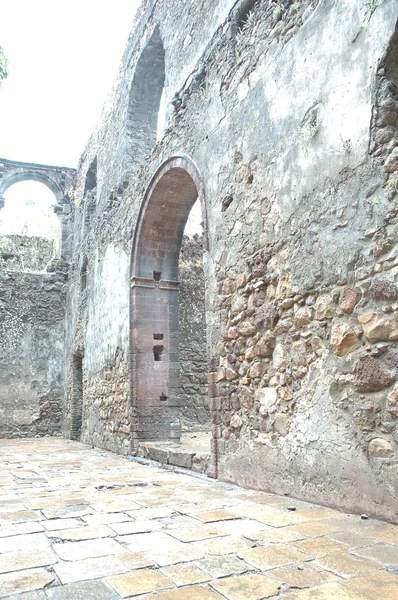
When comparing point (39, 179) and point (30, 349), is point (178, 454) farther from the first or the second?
point (39, 179)

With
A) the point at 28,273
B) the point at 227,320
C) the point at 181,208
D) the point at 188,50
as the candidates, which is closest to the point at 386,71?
the point at 227,320

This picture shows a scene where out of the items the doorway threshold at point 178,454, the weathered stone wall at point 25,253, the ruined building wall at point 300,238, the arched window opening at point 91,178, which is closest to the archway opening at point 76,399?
the weathered stone wall at point 25,253

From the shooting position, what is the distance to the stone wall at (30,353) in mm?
11914

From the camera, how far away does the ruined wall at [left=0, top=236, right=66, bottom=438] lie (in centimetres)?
1192

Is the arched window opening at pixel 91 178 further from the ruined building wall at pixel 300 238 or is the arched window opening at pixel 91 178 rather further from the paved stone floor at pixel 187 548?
the paved stone floor at pixel 187 548

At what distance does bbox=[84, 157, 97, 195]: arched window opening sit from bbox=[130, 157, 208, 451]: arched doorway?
4.74 meters

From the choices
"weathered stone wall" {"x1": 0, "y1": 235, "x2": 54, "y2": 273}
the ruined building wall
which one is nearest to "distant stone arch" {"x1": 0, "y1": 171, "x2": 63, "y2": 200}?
"weathered stone wall" {"x1": 0, "y1": 235, "x2": 54, "y2": 273}

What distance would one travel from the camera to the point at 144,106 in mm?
8844

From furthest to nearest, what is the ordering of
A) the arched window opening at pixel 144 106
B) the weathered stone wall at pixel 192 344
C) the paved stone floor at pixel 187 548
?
1. the weathered stone wall at pixel 192 344
2. the arched window opening at pixel 144 106
3. the paved stone floor at pixel 187 548

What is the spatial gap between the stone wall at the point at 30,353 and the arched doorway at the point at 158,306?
603 cm

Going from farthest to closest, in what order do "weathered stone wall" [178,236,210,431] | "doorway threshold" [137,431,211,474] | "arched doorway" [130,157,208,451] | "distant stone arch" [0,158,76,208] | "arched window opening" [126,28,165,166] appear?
1. "distant stone arch" [0,158,76,208]
2. "weathered stone wall" [178,236,210,431]
3. "arched window opening" [126,28,165,166]
4. "arched doorway" [130,157,208,451]
5. "doorway threshold" [137,431,211,474]

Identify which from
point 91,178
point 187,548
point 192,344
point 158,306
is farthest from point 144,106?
point 187,548

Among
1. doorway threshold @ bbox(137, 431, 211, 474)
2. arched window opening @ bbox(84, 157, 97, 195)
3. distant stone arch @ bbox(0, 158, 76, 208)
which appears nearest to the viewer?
doorway threshold @ bbox(137, 431, 211, 474)

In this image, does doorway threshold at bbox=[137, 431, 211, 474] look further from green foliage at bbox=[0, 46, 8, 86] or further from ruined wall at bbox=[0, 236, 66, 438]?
ruined wall at bbox=[0, 236, 66, 438]
